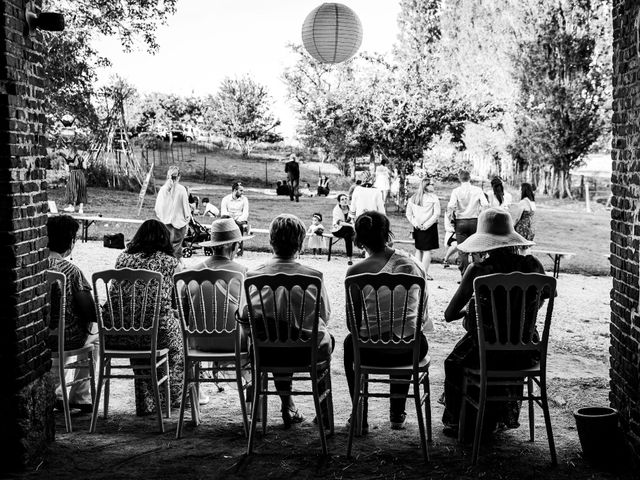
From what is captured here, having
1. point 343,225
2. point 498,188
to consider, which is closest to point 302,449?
point 498,188

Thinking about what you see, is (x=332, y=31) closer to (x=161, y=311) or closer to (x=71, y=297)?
(x=161, y=311)

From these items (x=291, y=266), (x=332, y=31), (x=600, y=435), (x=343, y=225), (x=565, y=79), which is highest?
(x=565, y=79)

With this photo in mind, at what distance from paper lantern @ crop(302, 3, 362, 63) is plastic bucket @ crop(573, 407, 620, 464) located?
315 inches

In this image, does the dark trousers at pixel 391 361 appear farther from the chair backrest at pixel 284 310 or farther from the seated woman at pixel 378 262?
the chair backrest at pixel 284 310

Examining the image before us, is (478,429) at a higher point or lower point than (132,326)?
A: lower

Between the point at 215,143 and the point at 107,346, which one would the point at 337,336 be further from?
the point at 215,143

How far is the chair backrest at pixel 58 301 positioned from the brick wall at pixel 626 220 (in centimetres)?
341

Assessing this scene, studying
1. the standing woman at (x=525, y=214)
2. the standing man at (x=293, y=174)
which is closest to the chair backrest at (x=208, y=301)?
the standing woman at (x=525, y=214)

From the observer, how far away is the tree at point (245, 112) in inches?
1563

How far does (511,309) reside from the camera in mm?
4500

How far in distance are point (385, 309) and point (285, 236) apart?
0.78m

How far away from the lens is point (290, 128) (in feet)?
125

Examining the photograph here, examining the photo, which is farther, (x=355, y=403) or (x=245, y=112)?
(x=245, y=112)

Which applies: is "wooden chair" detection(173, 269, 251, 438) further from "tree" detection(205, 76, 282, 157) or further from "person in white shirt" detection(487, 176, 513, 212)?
"tree" detection(205, 76, 282, 157)
